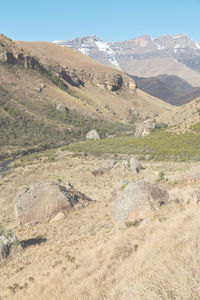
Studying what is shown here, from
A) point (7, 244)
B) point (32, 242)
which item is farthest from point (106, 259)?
point (32, 242)

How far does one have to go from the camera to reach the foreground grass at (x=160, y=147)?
40.1m

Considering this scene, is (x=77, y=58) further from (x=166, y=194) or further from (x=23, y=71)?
(x=166, y=194)

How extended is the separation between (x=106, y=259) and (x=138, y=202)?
4.40 m

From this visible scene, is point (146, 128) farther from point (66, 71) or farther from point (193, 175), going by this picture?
point (66, 71)

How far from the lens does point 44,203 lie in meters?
18.4

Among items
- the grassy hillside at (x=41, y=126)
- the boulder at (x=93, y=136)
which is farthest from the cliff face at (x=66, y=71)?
the boulder at (x=93, y=136)

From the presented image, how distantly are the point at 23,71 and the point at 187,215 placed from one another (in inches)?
3589

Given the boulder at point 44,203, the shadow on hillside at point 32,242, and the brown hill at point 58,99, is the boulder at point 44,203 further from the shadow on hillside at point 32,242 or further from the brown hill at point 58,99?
the brown hill at point 58,99

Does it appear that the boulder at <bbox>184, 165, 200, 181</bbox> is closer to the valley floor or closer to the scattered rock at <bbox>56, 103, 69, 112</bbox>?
the valley floor

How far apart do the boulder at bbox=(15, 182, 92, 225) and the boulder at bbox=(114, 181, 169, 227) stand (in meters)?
6.09

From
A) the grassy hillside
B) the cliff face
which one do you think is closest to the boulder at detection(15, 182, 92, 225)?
the grassy hillside

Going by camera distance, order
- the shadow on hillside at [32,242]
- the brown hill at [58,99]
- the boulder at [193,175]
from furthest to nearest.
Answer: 1. the brown hill at [58,99]
2. the boulder at [193,175]
3. the shadow on hillside at [32,242]

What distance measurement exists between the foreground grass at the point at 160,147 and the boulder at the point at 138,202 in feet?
81.2

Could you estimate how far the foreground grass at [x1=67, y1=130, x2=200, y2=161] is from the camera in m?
40.1
